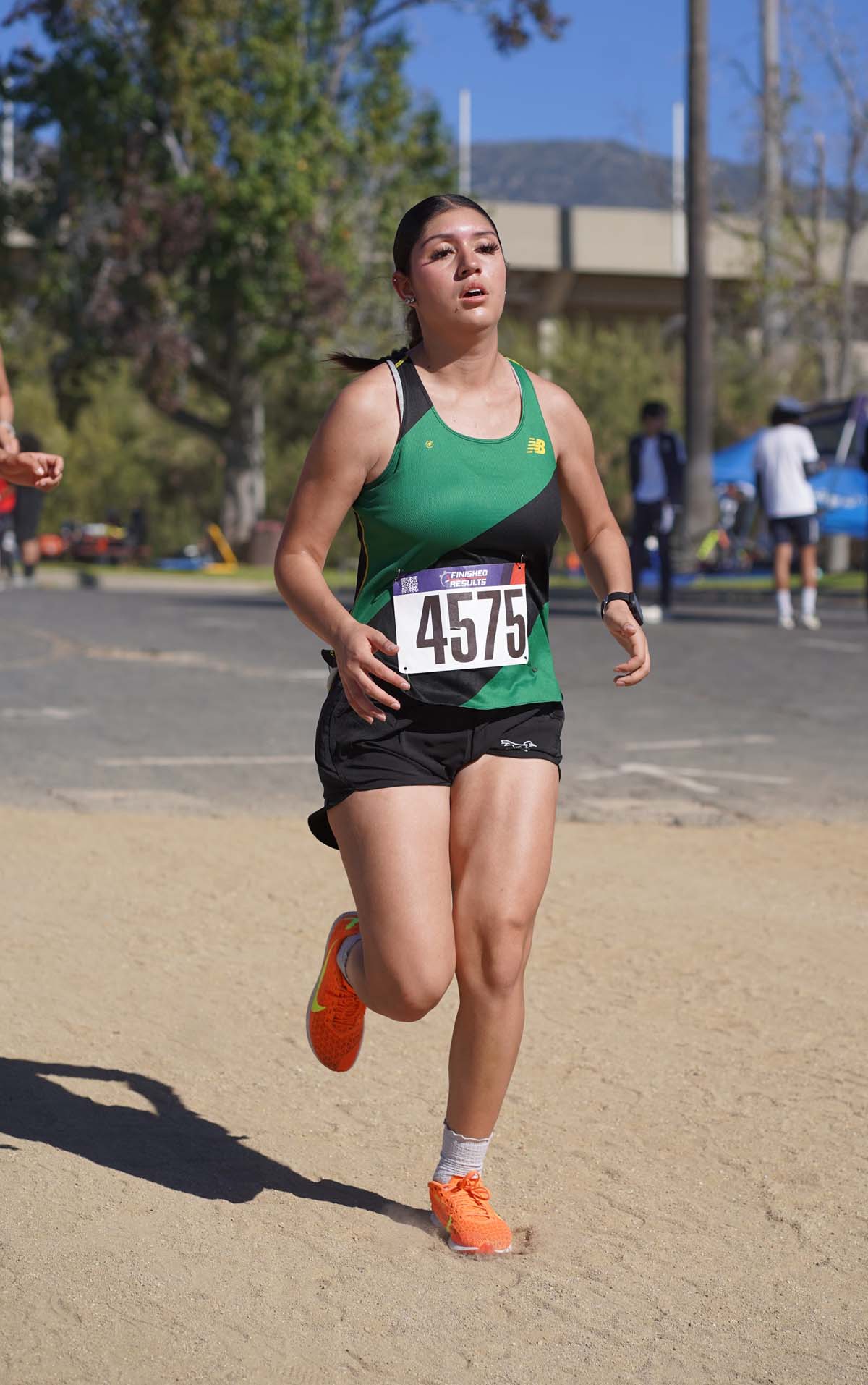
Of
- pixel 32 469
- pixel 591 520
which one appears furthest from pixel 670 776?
pixel 591 520

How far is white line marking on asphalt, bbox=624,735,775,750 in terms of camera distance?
992cm

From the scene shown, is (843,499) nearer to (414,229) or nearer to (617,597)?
(617,597)

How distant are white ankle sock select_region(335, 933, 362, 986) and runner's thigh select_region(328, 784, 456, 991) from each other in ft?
0.77

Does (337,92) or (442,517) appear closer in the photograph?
(442,517)

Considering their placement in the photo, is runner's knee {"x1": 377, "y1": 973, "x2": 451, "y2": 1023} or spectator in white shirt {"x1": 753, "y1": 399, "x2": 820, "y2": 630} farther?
spectator in white shirt {"x1": 753, "y1": 399, "x2": 820, "y2": 630}

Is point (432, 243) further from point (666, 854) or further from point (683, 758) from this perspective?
point (683, 758)

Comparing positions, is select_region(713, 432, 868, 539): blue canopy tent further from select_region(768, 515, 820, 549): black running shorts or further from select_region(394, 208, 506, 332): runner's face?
select_region(394, 208, 506, 332): runner's face

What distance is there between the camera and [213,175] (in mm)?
32125

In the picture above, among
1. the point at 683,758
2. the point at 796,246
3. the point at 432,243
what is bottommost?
the point at 683,758

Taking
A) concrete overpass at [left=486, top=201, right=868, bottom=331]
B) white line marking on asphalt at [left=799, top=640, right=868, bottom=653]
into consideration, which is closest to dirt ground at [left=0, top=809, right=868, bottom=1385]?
white line marking on asphalt at [left=799, top=640, right=868, bottom=653]

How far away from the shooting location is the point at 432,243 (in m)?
3.69

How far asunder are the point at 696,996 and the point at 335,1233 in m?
1.92

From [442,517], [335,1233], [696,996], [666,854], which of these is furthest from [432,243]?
[666,854]

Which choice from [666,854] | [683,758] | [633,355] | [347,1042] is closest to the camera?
[347,1042]
